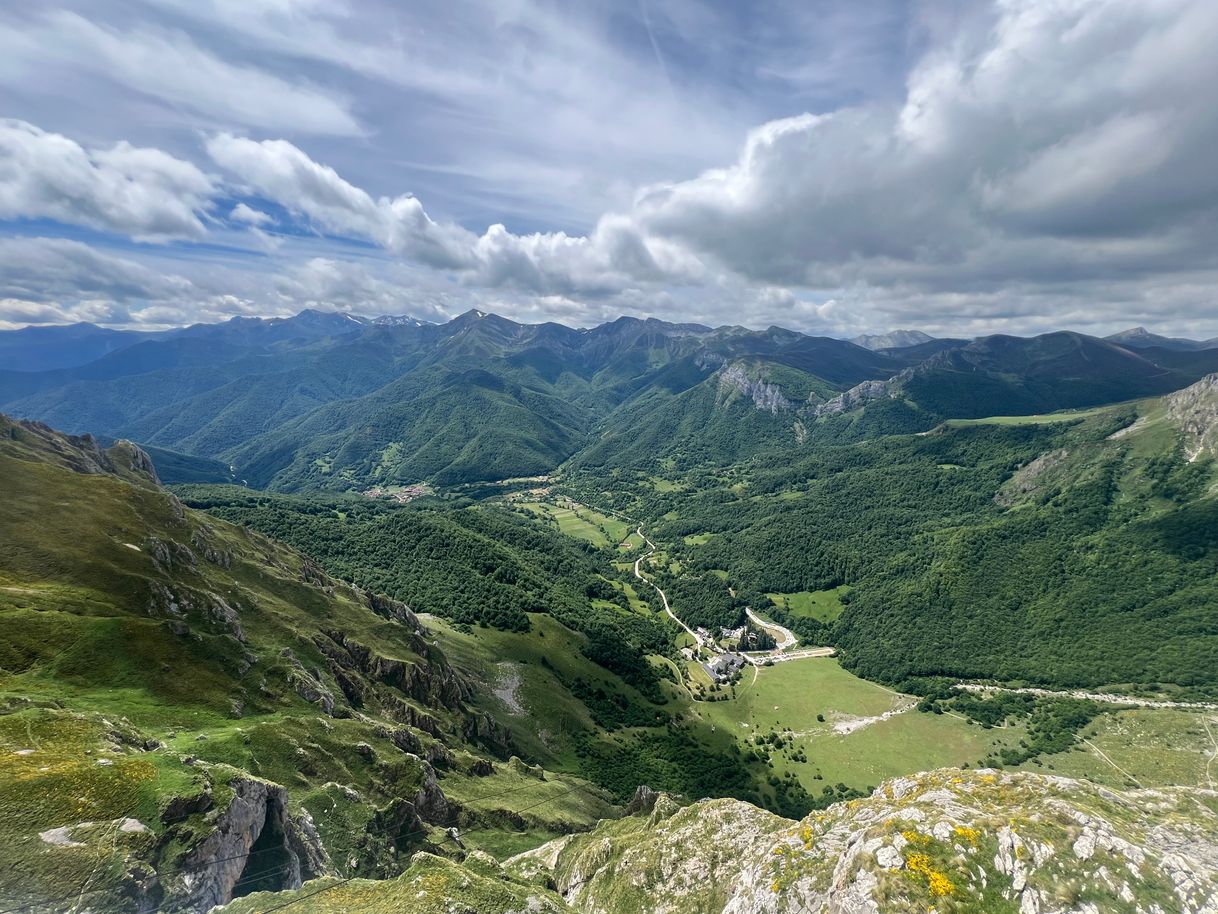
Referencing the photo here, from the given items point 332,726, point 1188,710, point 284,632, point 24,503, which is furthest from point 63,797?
point 1188,710

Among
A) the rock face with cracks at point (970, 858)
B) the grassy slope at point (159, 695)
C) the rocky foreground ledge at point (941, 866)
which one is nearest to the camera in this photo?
the rock face with cracks at point (970, 858)

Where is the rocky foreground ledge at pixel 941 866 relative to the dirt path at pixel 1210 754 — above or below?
above

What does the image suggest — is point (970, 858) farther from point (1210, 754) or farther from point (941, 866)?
point (1210, 754)

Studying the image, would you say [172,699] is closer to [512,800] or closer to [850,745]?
[512,800]

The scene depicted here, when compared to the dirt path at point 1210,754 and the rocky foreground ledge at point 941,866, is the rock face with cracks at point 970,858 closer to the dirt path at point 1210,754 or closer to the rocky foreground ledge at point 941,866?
the rocky foreground ledge at point 941,866

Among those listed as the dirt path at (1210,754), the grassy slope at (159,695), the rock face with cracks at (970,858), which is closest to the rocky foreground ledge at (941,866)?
the rock face with cracks at (970,858)

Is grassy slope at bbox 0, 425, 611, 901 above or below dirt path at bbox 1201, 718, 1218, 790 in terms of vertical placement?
above

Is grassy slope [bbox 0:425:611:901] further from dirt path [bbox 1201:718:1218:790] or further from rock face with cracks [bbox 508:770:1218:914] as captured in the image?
dirt path [bbox 1201:718:1218:790]

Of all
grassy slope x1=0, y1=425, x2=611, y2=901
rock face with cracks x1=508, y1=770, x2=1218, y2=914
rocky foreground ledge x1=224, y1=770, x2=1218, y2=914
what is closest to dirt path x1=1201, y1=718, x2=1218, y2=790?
rocky foreground ledge x1=224, y1=770, x2=1218, y2=914

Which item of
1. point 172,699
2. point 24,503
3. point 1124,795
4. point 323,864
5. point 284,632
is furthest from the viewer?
point 284,632
